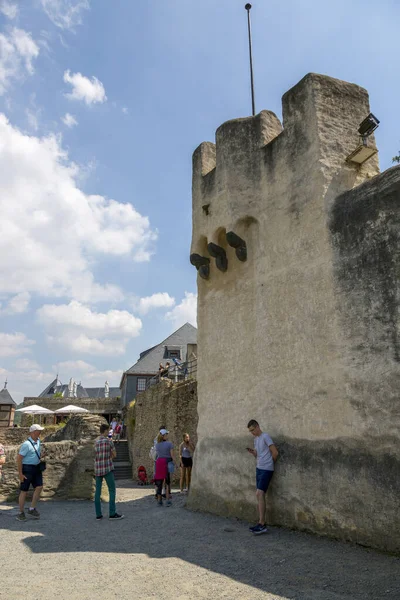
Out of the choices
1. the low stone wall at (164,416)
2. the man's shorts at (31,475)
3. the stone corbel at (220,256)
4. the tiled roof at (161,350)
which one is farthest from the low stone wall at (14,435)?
the stone corbel at (220,256)

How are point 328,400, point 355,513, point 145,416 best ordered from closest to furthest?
point 355,513 < point 328,400 < point 145,416

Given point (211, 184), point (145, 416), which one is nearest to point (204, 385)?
point (211, 184)

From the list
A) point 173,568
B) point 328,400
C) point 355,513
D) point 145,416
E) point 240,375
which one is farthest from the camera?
point 145,416

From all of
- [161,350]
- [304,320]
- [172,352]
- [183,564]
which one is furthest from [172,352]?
[183,564]

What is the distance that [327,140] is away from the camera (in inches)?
258

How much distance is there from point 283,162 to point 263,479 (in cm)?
478

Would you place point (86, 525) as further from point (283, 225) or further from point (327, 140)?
point (327, 140)

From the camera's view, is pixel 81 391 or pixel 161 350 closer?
pixel 161 350

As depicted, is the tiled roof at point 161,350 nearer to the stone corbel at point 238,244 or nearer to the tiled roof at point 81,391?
the tiled roof at point 81,391

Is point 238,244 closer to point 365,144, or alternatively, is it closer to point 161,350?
point 365,144

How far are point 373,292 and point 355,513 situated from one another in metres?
2.55

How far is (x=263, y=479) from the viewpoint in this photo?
246 inches

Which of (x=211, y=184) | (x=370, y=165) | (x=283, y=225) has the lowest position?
(x=283, y=225)

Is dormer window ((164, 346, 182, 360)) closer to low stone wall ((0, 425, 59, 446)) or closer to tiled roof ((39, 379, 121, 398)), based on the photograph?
low stone wall ((0, 425, 59, 446))
